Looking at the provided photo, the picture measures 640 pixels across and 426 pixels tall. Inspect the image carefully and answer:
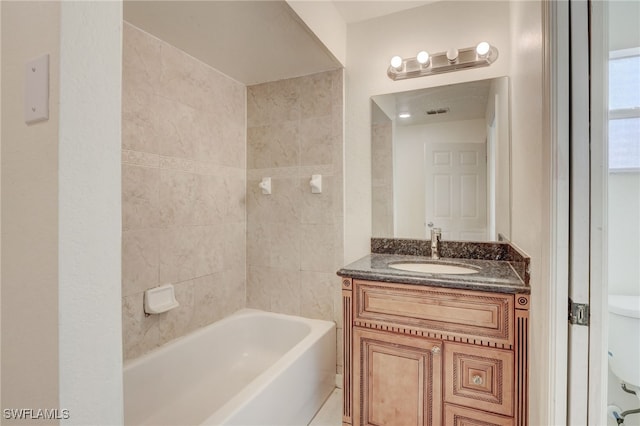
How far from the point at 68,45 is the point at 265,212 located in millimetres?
1968

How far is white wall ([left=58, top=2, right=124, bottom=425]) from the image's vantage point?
20.9 inches

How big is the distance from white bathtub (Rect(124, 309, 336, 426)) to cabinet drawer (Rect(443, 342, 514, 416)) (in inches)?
30.5

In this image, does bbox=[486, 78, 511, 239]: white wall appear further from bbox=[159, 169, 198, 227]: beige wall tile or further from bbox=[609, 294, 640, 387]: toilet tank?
bbox=[159, 169, 198, 227]: beige wall tile

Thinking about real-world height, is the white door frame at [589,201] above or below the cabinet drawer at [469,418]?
above

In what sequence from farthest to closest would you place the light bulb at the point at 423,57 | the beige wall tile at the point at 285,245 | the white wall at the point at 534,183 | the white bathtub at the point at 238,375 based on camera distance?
the beige wall tile at the point at 285,245
the light bulb at the point at 423,57
the white bathtub at the point at 238,375
the white wall at the point at 534,183

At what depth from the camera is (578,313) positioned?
37.8 inches

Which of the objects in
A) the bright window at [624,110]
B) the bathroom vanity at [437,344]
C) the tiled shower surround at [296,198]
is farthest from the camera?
the tiled shower surround at [296,198]

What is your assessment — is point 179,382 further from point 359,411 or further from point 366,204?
point 366,204

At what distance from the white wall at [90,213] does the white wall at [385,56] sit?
1.73 meters

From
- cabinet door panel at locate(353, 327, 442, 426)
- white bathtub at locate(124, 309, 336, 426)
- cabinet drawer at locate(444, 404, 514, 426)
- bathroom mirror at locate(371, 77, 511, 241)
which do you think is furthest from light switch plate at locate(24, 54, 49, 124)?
bathroom mirror at locate(371, 77, 511, 241)

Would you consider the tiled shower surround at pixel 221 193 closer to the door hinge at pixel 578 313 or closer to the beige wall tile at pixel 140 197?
the beige wall tile at pixel 140 197

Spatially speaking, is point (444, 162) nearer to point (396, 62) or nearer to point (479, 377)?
point (396, 62)

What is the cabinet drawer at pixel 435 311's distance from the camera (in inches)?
53.8

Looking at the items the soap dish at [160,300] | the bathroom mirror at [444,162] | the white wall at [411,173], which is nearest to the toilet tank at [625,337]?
the bathroom mirror at [444,162]
